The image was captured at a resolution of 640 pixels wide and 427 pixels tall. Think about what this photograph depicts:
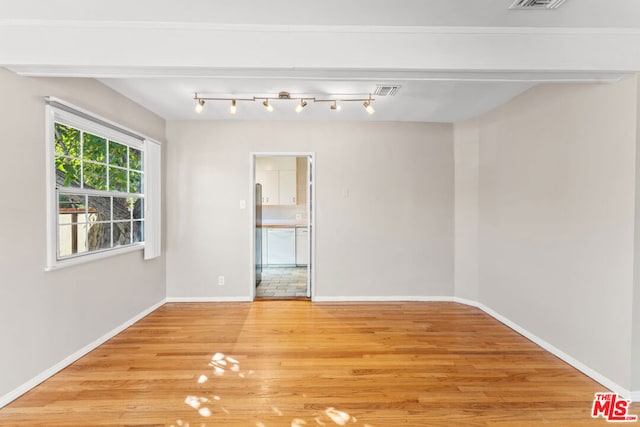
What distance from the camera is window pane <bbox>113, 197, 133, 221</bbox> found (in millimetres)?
3182

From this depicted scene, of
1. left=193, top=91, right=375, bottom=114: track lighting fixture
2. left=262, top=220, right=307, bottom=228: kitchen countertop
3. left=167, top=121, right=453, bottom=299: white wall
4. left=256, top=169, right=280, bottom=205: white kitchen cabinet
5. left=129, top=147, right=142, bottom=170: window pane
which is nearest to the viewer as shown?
left=193, top=91, right=375, bottom=114: track lighting fixture

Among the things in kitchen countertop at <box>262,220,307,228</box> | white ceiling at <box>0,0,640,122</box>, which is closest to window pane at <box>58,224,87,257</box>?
white ceiling at <box>0,0,640,122</box>

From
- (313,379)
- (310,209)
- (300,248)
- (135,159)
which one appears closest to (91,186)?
(135,159)

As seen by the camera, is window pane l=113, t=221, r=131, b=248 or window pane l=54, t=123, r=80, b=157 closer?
window pane l=54, t=123, r=80, b=157

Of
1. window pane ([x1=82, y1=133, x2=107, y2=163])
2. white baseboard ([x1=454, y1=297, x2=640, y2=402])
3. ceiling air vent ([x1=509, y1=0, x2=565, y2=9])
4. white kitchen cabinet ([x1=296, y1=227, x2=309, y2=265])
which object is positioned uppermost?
ceiling air vent ([x1=509, y1=0, x2=565, y2=9])

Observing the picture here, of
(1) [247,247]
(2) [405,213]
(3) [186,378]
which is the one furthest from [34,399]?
(2) [405,213]

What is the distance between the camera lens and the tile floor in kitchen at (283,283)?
14.8 ft

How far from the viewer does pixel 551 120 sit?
9.04 ft

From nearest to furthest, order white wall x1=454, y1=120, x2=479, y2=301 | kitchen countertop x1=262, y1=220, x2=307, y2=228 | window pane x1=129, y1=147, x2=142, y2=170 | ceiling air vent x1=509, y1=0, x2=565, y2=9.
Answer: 1. ceiling air vent x1=509, y1=0, x2=565, y2=9
2. window pane x1=129, y1=147, x2=142, y2=170
3. white wall x1=454, y1=120, x2=479, y2=301
4. kitchen countertop x1=262, y1=220, x2=307, y2=228

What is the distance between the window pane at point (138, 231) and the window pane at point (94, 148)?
84 centimetres

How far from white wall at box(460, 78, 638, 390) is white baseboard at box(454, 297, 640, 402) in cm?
4

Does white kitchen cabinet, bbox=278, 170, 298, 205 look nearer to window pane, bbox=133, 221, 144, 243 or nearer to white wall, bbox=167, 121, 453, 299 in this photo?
white wall, bbox=167, 121, 453, 299

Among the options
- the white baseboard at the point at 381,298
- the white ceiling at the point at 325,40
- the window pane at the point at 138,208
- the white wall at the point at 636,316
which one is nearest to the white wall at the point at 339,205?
the white baseboard at the point at 381,298

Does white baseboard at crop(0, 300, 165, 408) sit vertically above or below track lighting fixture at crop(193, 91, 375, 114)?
below
